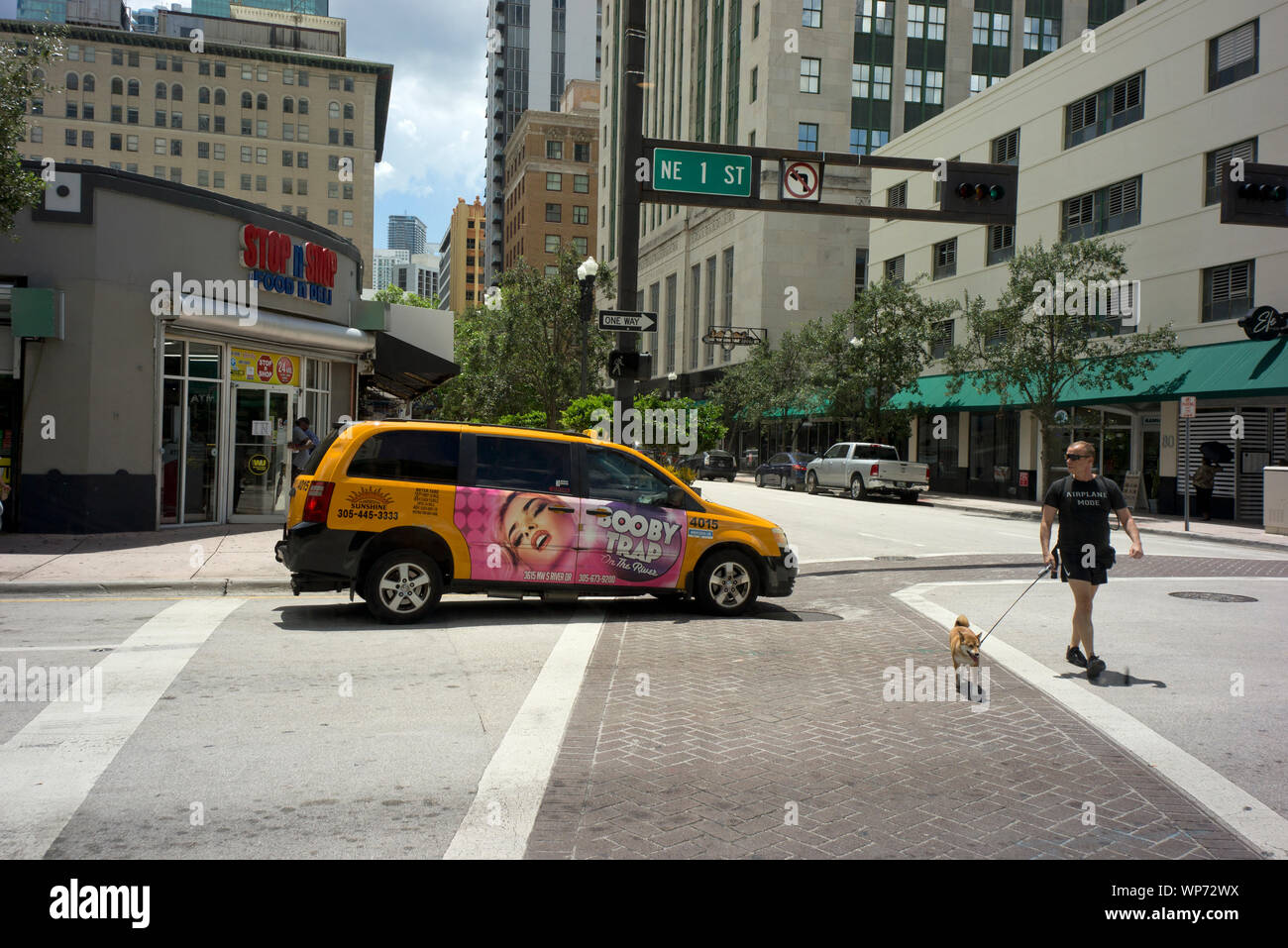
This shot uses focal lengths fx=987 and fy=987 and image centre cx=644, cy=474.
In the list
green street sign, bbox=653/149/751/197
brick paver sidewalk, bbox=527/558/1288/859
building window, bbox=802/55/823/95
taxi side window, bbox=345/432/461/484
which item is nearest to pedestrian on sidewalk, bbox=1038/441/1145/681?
brick paver sidewalk, bbox=527/558/1288/859

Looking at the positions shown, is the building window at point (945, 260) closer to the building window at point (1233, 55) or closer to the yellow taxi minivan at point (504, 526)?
the building window at point (1233, 55)

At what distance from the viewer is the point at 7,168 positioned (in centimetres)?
1234

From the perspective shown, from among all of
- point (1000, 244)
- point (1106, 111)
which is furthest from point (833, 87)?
point (1106, 111)

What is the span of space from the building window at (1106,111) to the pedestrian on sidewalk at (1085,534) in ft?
89.5

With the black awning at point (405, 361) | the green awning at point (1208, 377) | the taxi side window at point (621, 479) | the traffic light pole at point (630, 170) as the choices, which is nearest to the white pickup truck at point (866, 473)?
the green awning at point (1208, 377)

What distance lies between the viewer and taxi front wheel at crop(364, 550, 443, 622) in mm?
9070

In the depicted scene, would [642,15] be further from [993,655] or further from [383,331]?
[383,331]

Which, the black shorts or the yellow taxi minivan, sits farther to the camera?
the yellow taxi minivan

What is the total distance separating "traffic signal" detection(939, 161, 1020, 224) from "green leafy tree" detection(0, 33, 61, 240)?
12789mm

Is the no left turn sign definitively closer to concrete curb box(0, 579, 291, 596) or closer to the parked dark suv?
concrete curb box(0, 579, 291, 596)

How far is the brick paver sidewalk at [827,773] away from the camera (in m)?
4.17

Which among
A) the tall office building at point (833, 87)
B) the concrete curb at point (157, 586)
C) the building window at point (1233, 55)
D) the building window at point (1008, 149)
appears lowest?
the concrete curb at point (157, 586)
